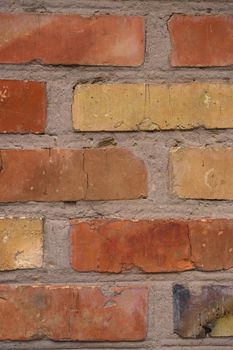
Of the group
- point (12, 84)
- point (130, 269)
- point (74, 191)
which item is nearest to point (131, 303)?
point (130, 269)

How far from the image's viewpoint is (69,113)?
0.75m

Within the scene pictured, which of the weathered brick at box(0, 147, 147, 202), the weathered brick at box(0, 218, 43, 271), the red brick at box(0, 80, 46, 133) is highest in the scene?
the red brick at box(0, 80, 46, 133)

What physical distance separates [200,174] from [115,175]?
0.10 metres

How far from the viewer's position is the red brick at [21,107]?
2.44ft

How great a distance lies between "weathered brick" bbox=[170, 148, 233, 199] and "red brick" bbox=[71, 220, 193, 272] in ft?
0.14

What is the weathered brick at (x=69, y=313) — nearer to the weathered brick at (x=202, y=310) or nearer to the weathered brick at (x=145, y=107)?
the weathered brick at (x=202, y=310)

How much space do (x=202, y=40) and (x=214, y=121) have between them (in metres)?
0.10

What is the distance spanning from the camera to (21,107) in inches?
29.4

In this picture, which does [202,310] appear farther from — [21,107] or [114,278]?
[21,107]

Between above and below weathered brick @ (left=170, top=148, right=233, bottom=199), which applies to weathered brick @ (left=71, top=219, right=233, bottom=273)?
below

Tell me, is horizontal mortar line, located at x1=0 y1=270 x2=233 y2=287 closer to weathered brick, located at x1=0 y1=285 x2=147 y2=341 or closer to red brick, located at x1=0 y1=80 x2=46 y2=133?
weathered brick, located at x1=0 y1=285 x2=147 y2=341

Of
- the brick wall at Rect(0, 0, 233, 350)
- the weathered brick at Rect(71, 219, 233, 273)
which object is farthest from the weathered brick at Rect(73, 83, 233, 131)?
the weathered brick at Rect(71, 219, 233, 273)

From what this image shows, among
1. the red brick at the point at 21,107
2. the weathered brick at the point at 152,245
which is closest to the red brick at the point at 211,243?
the weathered brick at the point at 152,245

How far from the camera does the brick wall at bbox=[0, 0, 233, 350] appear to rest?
74cm
